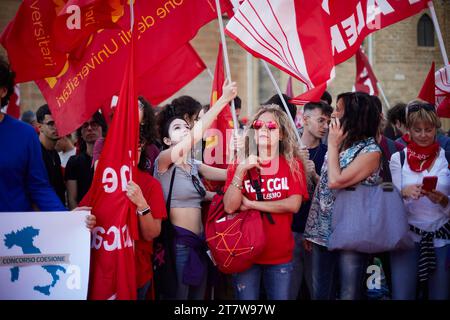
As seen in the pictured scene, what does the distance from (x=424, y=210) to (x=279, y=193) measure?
1.19 m

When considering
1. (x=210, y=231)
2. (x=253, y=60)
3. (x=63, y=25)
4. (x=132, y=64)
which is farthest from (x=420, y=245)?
(x=253, y=60)

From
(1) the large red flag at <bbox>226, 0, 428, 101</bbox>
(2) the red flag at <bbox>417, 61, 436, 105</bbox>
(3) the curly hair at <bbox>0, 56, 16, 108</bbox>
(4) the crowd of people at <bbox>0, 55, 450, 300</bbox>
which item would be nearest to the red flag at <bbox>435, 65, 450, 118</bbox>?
(2) the red flag at <bbox>417, 61, 436, 105</bbox>

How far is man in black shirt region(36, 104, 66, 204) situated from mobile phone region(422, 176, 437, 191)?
2966 mm

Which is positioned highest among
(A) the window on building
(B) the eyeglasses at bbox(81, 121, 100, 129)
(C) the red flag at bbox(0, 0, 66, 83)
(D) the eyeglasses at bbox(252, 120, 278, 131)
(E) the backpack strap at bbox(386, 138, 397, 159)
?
(A) the window on building

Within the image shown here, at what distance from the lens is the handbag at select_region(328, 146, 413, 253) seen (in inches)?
164

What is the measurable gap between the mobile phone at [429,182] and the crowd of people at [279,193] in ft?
0.15

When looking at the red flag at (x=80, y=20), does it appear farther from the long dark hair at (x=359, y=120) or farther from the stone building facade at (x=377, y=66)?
the stone building facade at (x=377, y=66)

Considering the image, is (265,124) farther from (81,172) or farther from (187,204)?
(81,172)

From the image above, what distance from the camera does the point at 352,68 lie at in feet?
67.4

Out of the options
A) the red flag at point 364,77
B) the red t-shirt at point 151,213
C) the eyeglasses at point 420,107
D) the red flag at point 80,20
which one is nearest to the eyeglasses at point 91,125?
the red flag at point 80,20

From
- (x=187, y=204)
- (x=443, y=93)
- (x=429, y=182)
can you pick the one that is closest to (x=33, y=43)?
(x=187, y=204)

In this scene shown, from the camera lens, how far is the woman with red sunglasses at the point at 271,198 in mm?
4305

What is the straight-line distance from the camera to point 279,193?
4379mm

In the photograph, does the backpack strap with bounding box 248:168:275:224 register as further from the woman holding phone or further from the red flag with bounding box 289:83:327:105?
the woman holding phone
